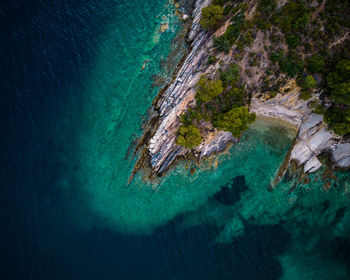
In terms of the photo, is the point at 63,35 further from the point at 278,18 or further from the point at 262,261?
the point at 262,261

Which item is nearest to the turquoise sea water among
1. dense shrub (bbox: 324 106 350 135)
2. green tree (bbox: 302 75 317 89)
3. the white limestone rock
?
the white limestone rock

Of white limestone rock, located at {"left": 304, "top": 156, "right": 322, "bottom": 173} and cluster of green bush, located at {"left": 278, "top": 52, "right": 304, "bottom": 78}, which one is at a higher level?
cluster of green bush, located at {"left": 278, "top": 52, "right": 304, "bottom": 78}

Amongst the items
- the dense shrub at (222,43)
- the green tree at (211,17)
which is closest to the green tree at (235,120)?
the dense shrub at (222,43)

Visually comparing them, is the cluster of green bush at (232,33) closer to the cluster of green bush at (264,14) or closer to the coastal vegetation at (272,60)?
the coastal vegetation at (272,60)

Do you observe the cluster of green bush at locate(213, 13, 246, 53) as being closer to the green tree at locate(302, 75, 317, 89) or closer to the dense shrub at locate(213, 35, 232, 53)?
the dense shrub at locate(213, 35, 232, 53)

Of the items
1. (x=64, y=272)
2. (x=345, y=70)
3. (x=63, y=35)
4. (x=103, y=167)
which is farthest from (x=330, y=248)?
(x=63, y=35)

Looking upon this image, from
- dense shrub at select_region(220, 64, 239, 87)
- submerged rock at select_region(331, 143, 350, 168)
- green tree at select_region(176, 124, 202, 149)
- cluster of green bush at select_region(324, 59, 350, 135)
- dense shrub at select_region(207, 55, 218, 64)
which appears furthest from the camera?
submerged rock at select_region(331, 143, 350, 168)
